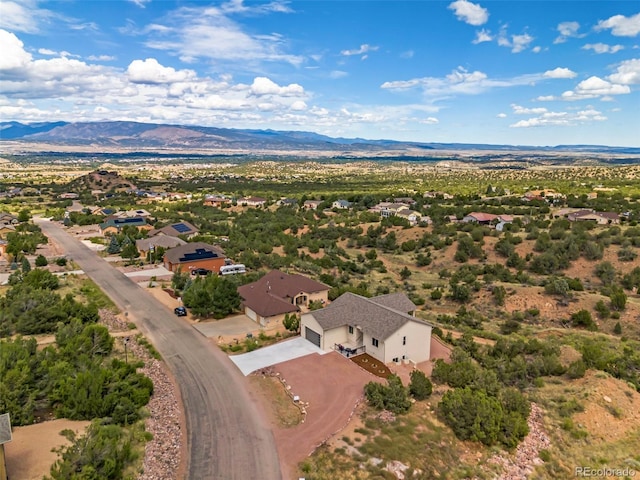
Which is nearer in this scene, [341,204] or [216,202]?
[341,204]

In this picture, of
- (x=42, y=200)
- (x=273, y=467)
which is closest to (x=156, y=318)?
(x=273, y=467)

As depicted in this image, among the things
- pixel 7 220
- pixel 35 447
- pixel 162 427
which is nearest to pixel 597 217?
pixel 162 427

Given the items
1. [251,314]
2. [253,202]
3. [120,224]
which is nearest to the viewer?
[251,314]

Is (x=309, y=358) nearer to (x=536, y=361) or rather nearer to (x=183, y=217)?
(x=536, y=361)

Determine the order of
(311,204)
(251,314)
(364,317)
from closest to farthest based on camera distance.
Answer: (364,317)
(251,314)
(311,204)

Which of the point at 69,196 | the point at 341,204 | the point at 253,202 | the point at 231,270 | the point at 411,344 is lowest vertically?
the point at 69,196

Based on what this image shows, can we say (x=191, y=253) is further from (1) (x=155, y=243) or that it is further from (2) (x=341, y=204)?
(2) (x=341, y=204)

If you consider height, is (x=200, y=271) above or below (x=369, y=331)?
below

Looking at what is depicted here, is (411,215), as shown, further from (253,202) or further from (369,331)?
(369,331)

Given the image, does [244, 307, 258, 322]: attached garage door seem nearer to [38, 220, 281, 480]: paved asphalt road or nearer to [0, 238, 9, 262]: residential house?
[38, 220, 281, 480]: paved asphalt road
